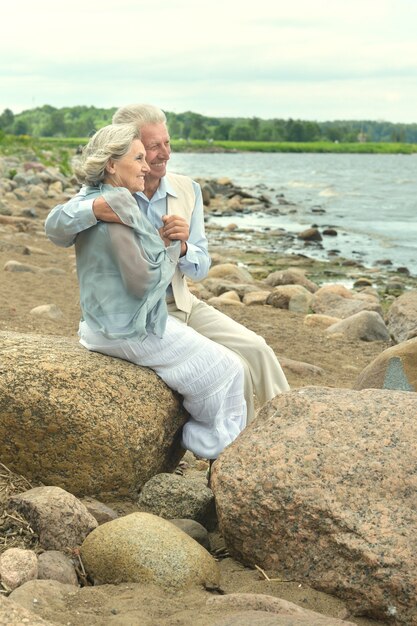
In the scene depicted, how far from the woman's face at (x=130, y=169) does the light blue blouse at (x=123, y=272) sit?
0.06 metres

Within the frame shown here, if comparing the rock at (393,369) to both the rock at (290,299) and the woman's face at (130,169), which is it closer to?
the woman's face at (130,169)

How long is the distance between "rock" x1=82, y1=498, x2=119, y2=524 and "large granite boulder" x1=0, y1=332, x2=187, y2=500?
0.14 meters

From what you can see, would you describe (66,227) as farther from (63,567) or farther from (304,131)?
(304,131)

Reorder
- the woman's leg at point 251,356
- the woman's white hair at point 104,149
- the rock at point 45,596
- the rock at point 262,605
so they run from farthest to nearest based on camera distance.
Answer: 1. the woman's leg at point 251,356
2. the woman's white hair at point 104,149
3. the rock at point 45,596
4. the rock at point 262,605

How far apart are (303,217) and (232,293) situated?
1834 cm

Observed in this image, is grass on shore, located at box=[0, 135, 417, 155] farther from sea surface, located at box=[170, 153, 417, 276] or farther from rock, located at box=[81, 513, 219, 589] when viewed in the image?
rock, located at box=[81, 513, 219, 589]

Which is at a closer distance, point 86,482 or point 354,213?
point 86,482

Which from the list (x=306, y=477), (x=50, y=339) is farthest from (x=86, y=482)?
(x=306, y=477)

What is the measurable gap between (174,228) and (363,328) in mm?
6107

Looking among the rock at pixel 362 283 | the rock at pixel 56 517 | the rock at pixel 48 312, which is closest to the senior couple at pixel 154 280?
the rock at pixel 56 517

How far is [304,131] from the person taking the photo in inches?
5236

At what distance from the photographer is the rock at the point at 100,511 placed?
14.9 ft

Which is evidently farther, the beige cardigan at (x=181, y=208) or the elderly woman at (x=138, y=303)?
the beige cardigan at (x=181, y=208)

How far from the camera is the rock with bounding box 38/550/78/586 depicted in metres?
3.96
